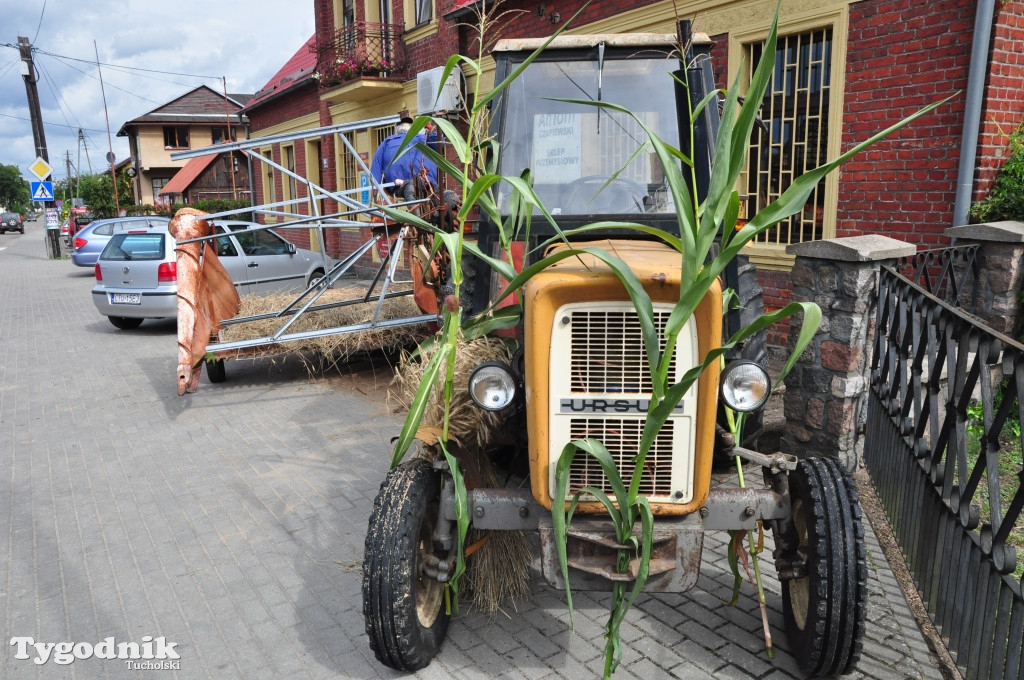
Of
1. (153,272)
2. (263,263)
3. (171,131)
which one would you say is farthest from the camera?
(171,131)

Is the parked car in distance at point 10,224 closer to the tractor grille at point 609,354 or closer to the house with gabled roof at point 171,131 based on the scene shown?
the house with gabled roof at point 171,131

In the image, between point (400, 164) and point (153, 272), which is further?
point (153, 272)

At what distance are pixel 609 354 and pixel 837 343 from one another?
8.97ft

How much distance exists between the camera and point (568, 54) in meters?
4.02

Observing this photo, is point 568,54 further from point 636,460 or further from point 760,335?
point 636,460

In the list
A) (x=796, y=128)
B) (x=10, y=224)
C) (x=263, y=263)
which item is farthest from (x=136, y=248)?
(x=10, y=224)

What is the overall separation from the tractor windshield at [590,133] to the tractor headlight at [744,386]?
1119mm

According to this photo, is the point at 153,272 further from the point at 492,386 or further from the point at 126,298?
the point at 492,386

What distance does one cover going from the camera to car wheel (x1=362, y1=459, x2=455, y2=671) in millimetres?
2893

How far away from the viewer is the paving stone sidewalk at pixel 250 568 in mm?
3244

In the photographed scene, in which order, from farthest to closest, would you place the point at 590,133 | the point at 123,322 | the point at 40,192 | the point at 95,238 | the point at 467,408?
the point at 40,192 < the point at 95,238 < the point at 123,322 < the point at 590,133 < the point at 467,408

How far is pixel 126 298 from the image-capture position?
11359mm

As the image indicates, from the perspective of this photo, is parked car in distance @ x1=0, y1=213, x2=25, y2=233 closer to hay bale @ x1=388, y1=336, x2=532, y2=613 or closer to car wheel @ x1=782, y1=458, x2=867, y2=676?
hay bale @ x1=388, y1=336, x2=532, y2=613

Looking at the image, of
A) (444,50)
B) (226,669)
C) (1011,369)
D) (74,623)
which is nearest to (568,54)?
(1011,369)
